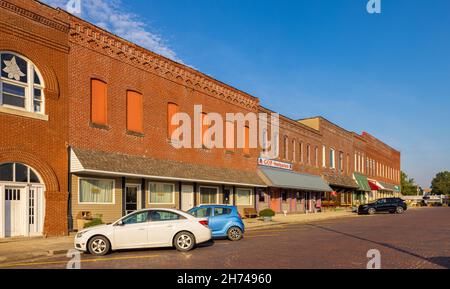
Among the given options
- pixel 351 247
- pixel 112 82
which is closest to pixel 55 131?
pixel 112 82

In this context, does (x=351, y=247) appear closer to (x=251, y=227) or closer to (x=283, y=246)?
(x=283, y=246)

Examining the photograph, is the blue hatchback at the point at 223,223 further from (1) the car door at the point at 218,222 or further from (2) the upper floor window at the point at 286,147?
(2) the upper floor window at the point at 286,147

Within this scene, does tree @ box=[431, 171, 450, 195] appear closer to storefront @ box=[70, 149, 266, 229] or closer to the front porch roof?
the front porch roof

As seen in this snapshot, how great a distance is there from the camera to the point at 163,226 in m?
14.6

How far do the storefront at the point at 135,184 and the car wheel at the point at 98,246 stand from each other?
5.96 meters

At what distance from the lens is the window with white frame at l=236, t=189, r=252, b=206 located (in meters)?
32.2

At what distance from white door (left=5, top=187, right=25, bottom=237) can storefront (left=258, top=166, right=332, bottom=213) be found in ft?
65.0

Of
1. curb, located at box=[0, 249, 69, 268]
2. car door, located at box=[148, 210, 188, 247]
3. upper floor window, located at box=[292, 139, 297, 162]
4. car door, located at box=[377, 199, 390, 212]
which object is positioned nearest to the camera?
curb, located at box=[0, 249, 69, 268]

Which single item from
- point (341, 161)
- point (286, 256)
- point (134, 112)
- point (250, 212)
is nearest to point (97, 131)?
point (134, 112)

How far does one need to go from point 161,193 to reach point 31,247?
Result: 33.2 ft

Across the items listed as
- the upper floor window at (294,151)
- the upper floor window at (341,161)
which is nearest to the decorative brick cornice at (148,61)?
the upper floor window at (294,151)

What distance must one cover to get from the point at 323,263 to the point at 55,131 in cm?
1298

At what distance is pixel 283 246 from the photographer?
15.2 metres

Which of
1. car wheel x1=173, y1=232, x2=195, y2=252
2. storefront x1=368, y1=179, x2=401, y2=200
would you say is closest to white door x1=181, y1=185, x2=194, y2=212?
car wheel x1=173, y1=232, x2=195, y2=252
